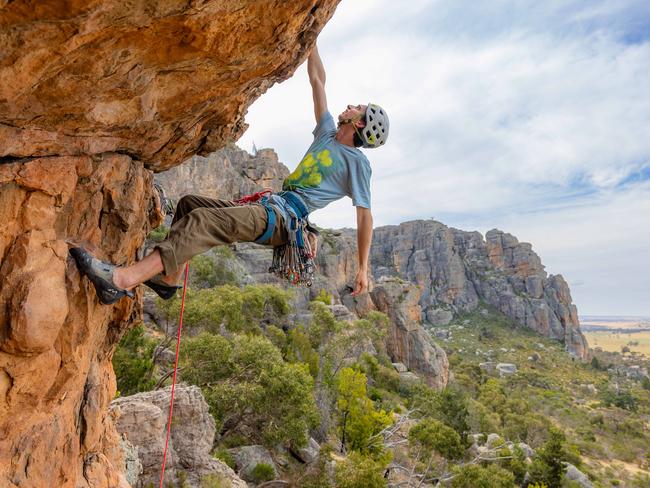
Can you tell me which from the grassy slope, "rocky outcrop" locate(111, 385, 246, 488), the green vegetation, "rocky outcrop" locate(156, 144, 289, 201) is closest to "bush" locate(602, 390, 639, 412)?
the green vegetation

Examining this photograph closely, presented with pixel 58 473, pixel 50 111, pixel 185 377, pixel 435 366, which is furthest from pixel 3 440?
pixel 435 366

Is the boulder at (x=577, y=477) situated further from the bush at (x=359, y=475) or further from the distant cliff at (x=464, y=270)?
the distant cliff at (x=464, y=270)

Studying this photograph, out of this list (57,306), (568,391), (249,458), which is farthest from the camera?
(568,391)

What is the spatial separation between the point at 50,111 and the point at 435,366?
44.7 m

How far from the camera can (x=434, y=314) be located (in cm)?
8400

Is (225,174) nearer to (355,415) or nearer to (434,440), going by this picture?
(355,415)

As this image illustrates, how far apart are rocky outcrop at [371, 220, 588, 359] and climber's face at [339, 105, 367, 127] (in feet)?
270

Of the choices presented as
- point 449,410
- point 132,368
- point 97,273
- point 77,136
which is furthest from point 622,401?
point 77,136

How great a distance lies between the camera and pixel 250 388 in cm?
1571

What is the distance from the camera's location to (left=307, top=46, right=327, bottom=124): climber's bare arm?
4762 millimetres

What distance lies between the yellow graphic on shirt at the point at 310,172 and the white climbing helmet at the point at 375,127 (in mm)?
423

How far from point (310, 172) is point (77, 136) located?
2.12 meters

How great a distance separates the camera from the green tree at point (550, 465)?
915 inches

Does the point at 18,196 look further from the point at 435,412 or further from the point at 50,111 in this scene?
the point at 435,412
